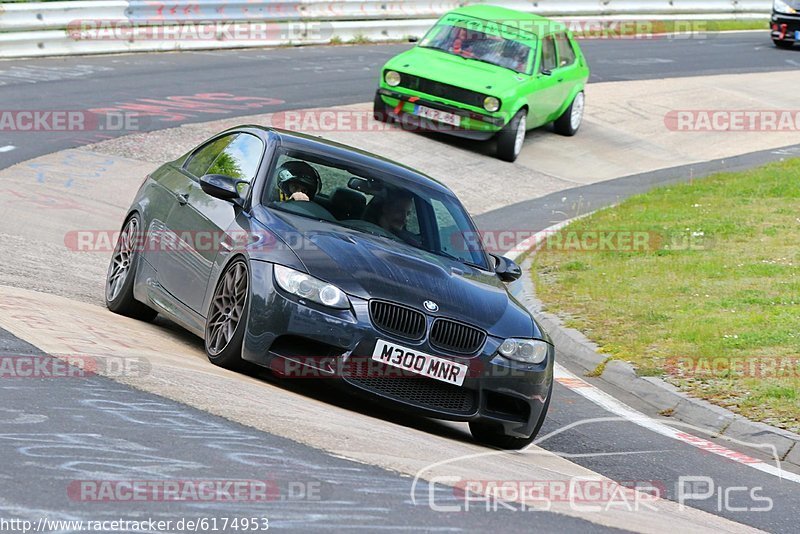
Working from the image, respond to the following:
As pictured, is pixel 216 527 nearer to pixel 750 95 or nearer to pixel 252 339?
pixel 252 339

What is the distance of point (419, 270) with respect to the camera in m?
7.86

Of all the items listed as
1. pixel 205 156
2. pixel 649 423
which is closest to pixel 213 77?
pixel 205 156


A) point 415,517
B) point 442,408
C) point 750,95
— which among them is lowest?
point 750,95

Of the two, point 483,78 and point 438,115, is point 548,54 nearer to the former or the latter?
point 483,78

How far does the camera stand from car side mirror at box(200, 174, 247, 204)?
8398 mm

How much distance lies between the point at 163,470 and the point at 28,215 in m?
8.40

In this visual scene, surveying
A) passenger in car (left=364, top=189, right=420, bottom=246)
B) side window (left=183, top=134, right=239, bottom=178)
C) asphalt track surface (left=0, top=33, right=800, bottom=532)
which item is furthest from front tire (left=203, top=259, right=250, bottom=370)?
side window (left=183, top=134, right=239, bottom=178)

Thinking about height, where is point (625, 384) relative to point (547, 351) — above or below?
below

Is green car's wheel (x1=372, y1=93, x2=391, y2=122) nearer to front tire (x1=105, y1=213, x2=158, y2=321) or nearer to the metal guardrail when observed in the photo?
the metal guardrail

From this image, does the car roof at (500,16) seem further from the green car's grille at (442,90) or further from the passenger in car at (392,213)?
the passenger in car at (392,213)

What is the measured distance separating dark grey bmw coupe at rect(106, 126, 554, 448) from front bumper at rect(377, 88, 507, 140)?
10539 millimetres

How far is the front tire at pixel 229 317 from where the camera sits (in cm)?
762

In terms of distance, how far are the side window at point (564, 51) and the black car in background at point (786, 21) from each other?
1545 cm

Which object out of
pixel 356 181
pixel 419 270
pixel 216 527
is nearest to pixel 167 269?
pixel 356 181
